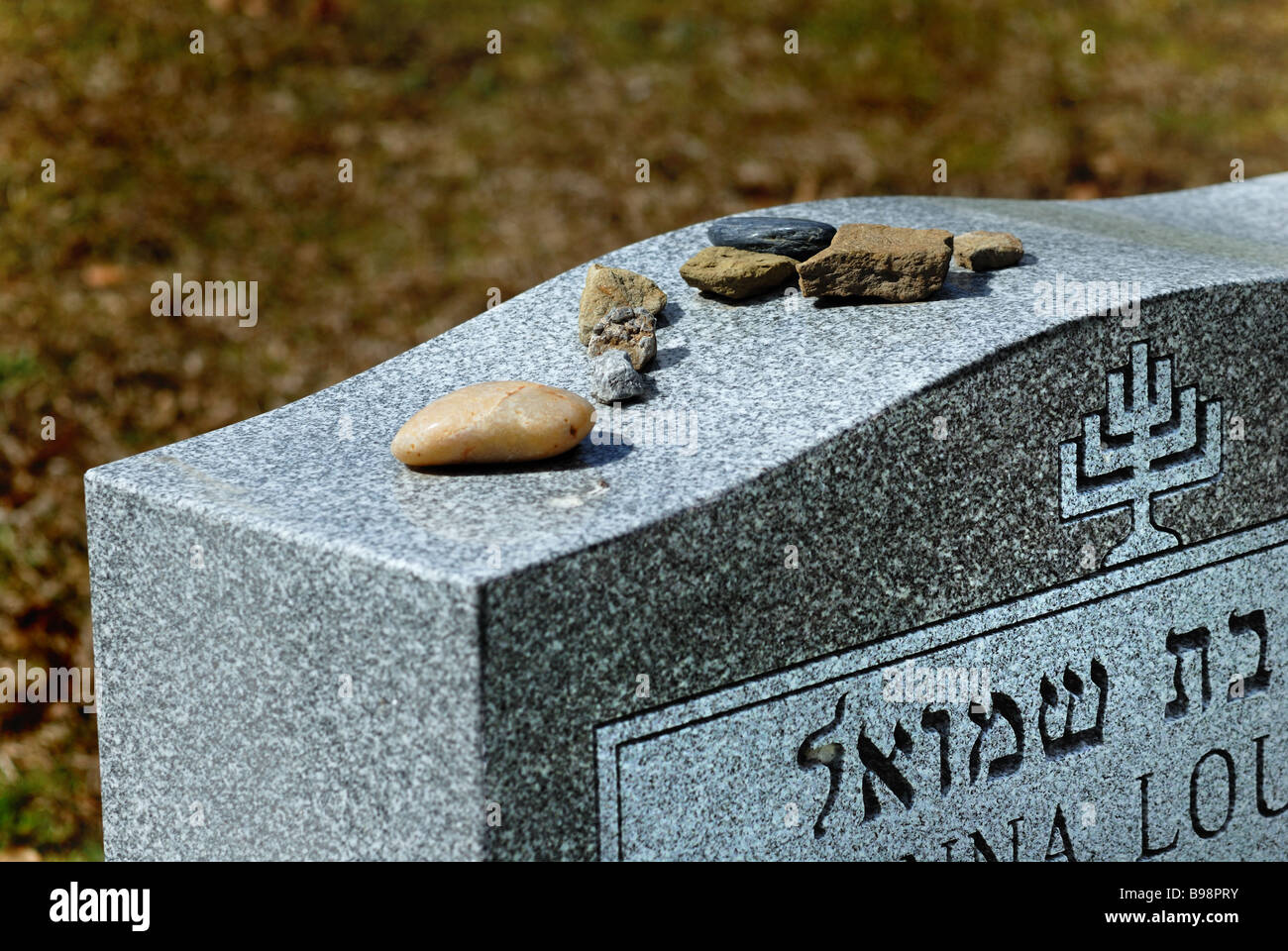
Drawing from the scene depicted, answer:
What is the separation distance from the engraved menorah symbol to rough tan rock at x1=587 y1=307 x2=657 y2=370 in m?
0.95

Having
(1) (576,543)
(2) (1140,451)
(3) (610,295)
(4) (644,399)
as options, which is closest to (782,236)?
(3) (610,295)

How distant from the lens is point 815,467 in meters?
2.62

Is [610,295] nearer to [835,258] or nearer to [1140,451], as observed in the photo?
[835,258]

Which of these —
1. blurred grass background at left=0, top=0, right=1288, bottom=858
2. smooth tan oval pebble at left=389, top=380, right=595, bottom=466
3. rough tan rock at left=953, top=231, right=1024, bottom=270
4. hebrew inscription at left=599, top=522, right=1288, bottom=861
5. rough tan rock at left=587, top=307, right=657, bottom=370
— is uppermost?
blurred grass background at left=0, top=0, right=1288, bottom=858

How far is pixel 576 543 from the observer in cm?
234

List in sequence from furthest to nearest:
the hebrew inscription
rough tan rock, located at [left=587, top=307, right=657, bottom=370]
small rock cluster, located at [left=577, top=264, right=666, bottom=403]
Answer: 1. rough tan rock, located at [left=587, top=307, right=657, bottom=370]
2. small rock cluster, located at [left=577, top=264, right=666, bottom=403]
3. the hebrew inscription

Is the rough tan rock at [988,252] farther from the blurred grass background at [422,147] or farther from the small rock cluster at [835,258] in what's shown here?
the blurred grass background at [422,147]

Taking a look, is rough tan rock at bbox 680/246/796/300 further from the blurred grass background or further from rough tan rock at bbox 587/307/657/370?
the blurred grass background

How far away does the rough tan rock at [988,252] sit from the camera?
132 inches

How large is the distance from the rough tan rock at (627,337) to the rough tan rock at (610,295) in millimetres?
51

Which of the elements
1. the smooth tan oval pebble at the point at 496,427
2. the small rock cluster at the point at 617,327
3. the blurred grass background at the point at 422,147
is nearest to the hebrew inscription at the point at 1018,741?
the smooth tan oval pebble at the point at 496,427

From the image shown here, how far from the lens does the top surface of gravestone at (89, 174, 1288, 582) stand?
247 cm

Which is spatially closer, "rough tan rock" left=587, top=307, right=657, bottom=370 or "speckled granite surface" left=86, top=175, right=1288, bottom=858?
"speckled granite surface" left=86, top=175, right=1288, bottom=858

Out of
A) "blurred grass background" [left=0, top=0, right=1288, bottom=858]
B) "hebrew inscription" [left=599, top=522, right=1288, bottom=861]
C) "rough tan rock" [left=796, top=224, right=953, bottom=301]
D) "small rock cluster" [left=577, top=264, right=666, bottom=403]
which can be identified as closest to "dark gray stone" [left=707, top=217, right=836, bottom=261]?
"rough tan rock" [left=796, top=224, right=953, bottom=301]
